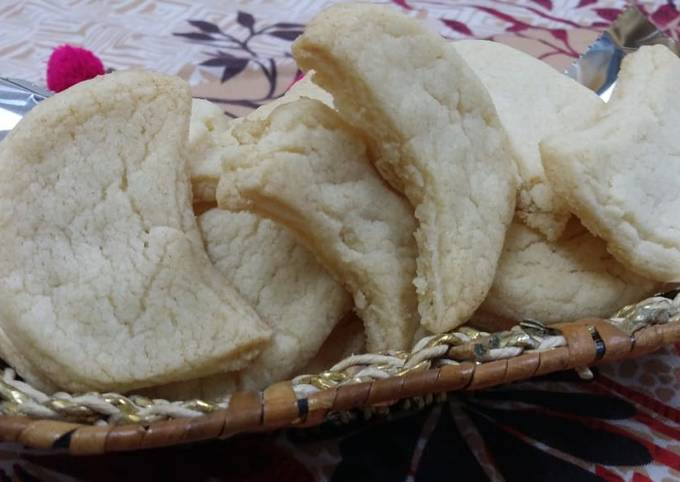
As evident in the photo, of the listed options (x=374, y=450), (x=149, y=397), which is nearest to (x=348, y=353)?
(x=374, y=450)

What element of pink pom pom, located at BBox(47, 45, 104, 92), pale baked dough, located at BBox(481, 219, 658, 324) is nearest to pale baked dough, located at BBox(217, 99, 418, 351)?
pale baked dough, located at BBox(481, 219, 658, 324)

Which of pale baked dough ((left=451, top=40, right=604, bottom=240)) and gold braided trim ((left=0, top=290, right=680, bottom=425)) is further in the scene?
pale baked dough ((left=451, top=40, right=604, bottom=240))

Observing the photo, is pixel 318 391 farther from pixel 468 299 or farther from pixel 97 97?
pixel 97 97

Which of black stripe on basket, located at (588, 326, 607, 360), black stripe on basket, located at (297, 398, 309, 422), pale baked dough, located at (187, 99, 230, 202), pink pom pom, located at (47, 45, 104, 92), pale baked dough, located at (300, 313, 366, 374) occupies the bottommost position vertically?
pale baked dough, located at (300, 313, 366, 374)

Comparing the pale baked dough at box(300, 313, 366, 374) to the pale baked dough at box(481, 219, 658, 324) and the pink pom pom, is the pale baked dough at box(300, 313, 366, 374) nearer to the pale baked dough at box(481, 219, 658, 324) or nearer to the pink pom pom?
the pale baked dough at box(481, 219, 658, 324)

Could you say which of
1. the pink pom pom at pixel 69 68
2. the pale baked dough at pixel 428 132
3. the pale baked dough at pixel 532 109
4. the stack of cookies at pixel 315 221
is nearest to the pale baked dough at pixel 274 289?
the stack of cookies at pixel 315 221

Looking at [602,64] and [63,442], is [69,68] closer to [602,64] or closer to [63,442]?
[63,442]
